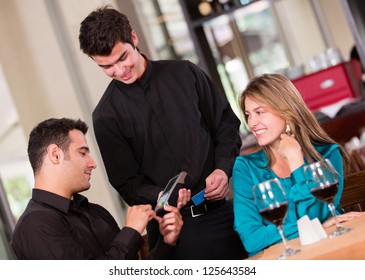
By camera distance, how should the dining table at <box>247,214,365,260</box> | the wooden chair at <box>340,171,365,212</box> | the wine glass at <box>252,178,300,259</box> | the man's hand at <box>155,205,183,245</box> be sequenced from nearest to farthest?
the dining table at <box>247,214,365,260</box>, the wine glass at <box>252,178,300,259</box>, the man's hand at <box>155,205,183,245</box>, the wooden chair at <box>340,171,365,212</box>

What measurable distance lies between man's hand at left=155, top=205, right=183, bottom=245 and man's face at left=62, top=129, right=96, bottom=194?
29 centimetres

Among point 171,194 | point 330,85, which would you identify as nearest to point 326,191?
point 171,194

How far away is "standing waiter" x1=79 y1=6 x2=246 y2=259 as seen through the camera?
2.53 m

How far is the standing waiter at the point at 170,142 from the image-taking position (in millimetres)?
2529

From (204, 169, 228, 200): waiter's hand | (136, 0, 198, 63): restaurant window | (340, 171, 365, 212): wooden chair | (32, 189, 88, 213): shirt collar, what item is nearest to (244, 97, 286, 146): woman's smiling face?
(204, 169, 228, 200): waiter's hand

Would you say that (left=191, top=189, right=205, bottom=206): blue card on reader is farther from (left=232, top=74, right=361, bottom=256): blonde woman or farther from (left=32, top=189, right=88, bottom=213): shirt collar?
(left=32, top=189, right=88, bottom=213): shirt collar

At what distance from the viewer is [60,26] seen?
5578 millimetres

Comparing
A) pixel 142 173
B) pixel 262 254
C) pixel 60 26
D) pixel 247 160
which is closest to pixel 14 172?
pixel 60 26

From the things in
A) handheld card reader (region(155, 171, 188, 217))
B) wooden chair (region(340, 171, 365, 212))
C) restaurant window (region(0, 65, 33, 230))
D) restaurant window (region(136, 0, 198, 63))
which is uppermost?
restaurant window (region(136, 0, 198, 63))

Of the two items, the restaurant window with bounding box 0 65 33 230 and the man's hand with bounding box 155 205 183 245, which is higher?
the restaurant window with bounding box 0 65 33 230

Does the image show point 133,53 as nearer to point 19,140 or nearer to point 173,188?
point 173,188

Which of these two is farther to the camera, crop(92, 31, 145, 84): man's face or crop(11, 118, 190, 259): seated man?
crop(92, 31, 145, 84): man's face

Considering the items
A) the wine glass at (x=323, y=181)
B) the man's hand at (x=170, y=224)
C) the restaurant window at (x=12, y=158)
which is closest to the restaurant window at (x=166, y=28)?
the restaurant window at (x=12, y=158)
